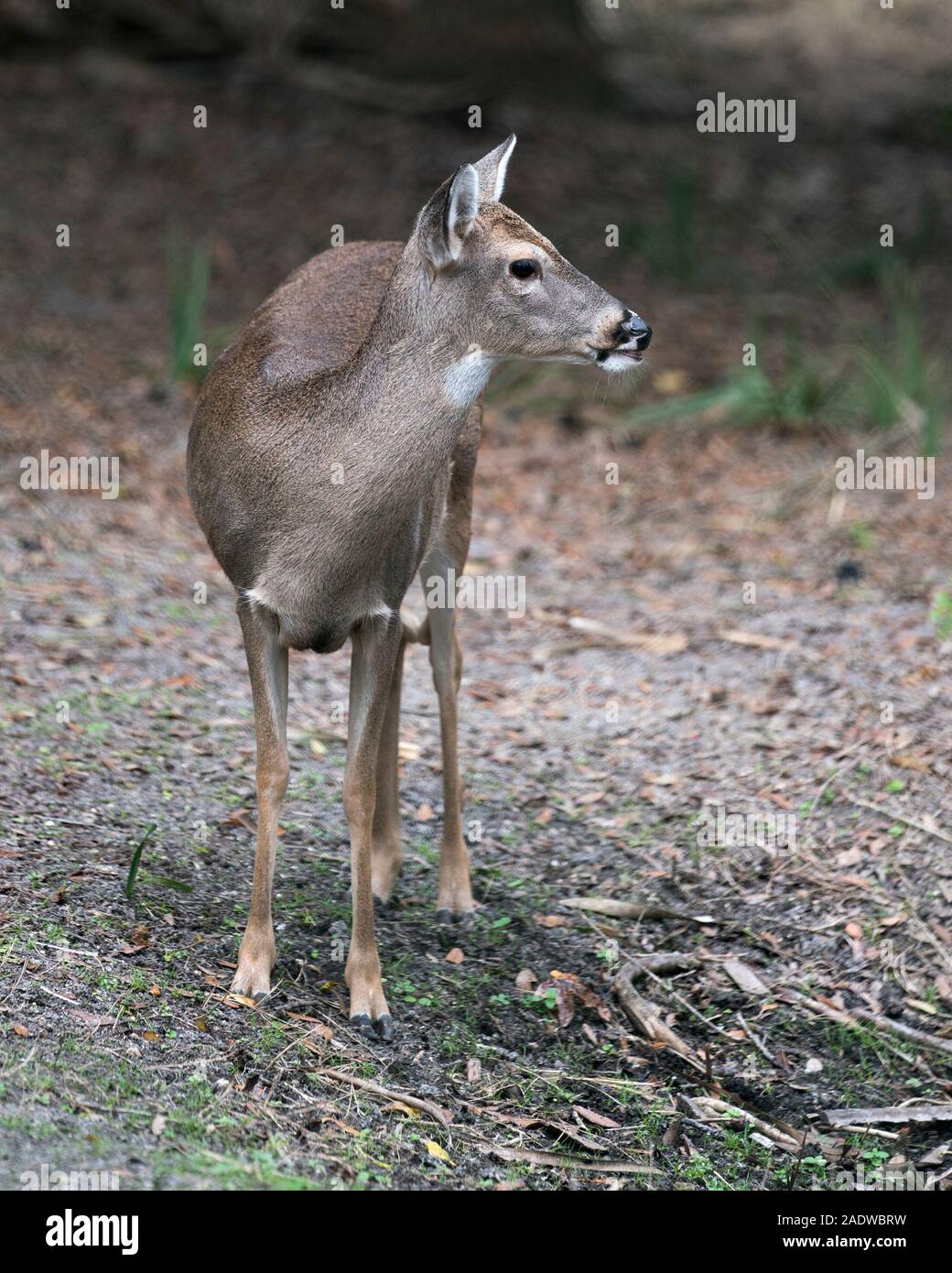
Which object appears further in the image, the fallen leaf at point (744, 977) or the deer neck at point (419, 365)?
the fallen leaf at point (744, 977)

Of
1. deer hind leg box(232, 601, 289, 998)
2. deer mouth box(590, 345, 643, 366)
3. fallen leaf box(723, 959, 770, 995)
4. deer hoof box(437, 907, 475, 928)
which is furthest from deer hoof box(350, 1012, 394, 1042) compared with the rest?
deer mouth box(590, 345, 643, 366)

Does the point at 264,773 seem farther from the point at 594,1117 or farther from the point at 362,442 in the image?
the point at 594,1117

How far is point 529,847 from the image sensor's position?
18.7ft

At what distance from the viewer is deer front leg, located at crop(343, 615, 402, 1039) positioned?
4.43m

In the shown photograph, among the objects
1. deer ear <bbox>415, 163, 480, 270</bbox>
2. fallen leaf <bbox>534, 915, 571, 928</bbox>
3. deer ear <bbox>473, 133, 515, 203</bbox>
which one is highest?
deer ear <bbox>473, 133, 515, 203</bbox>

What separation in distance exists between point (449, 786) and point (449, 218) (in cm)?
200

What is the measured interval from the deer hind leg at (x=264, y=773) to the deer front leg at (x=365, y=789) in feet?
0.67

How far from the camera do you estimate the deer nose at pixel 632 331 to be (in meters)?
4.09

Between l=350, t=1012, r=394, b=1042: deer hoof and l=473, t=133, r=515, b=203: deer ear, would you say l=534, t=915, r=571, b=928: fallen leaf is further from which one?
l=473, t=133, r=515, b=203: deer ear

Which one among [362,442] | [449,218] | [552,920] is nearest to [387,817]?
[552,920]

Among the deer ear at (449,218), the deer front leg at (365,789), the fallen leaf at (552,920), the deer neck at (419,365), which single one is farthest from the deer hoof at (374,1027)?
the deer ear at (449,218)

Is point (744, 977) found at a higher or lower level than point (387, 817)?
lower

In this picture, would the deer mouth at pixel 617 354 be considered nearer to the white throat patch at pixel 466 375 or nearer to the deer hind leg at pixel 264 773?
the white throat patch at pixel 466 375
